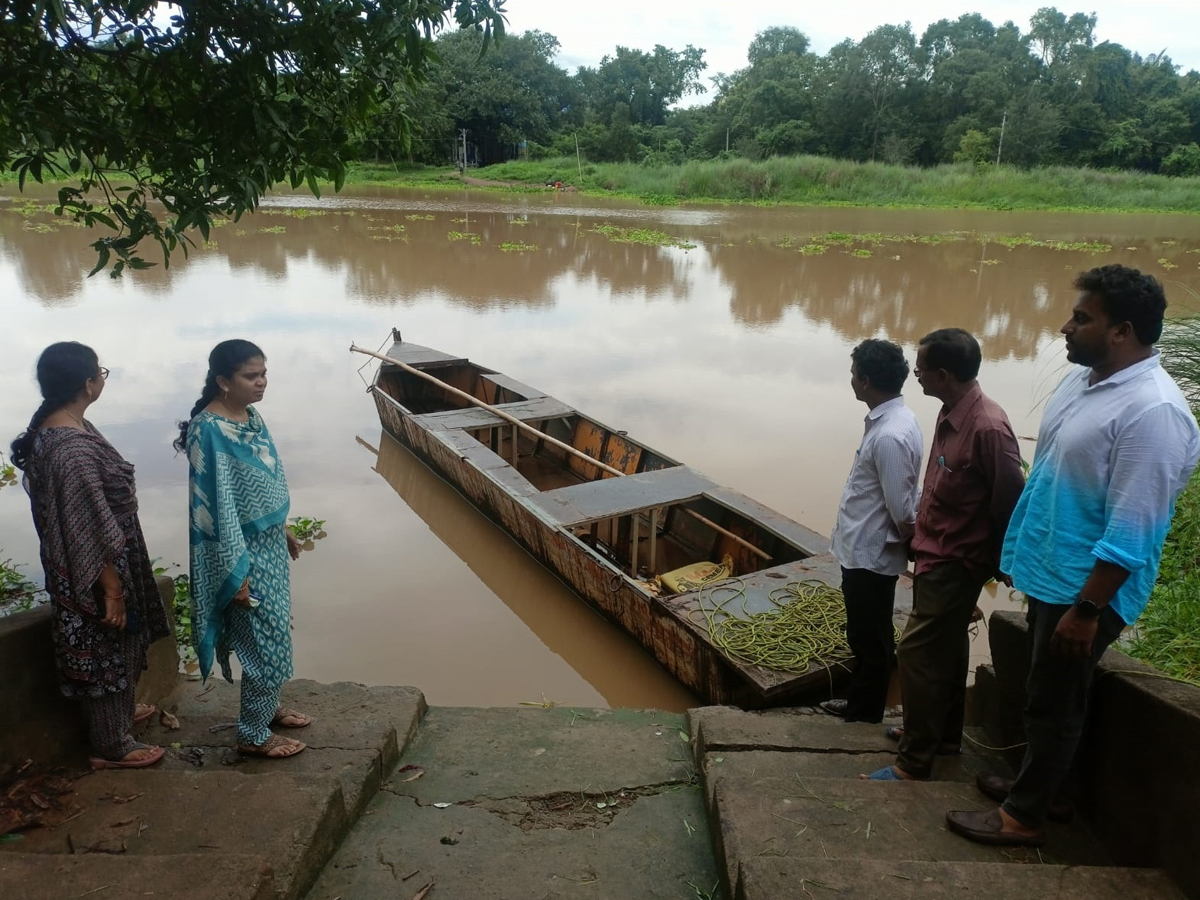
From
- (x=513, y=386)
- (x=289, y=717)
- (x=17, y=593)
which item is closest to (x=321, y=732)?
(x=289, y=717)

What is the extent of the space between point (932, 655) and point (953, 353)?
97 cm

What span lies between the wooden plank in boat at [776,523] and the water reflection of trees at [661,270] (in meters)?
7.20

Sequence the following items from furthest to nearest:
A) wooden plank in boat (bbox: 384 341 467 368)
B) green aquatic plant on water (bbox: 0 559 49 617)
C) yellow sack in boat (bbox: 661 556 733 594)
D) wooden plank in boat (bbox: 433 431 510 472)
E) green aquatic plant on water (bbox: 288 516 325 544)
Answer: wooden plank in boat (bbox: 384 341 467 368)
wooden plank in boat (bbox: 433 431 510 472)
green aquatic plant on water (bbox: 288 516 325 544)
yellow sack in boat (bbox: 661 556 733 594)
green aquatic plant on water (bbox: 0 559 49 617)

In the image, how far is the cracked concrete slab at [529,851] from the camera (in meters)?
2.20

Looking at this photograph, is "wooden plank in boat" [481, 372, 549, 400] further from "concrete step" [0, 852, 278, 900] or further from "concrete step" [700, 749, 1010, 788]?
"concrete step" [0, 852, 278, 900]

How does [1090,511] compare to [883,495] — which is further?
[883,495]

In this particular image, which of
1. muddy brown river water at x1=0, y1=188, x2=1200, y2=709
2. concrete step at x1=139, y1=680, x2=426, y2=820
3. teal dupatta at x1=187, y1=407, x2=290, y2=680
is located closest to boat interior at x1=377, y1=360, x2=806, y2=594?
muddy brown river water at x1=0, y1=188, x2=1200, y2=709

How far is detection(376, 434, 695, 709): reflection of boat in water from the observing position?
4.77m

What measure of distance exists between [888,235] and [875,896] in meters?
23.1

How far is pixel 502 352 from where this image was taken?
1125 cm

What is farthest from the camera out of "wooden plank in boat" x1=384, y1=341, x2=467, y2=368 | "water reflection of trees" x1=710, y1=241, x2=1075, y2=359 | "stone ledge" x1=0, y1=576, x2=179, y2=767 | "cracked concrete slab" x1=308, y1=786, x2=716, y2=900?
"water reflection of trees" x1=710, y1=241, x2=1075, y2=359

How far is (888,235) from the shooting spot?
2236 centimetres

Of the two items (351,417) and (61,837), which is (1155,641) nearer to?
(61,837)

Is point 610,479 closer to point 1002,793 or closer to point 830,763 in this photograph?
point 830,763
